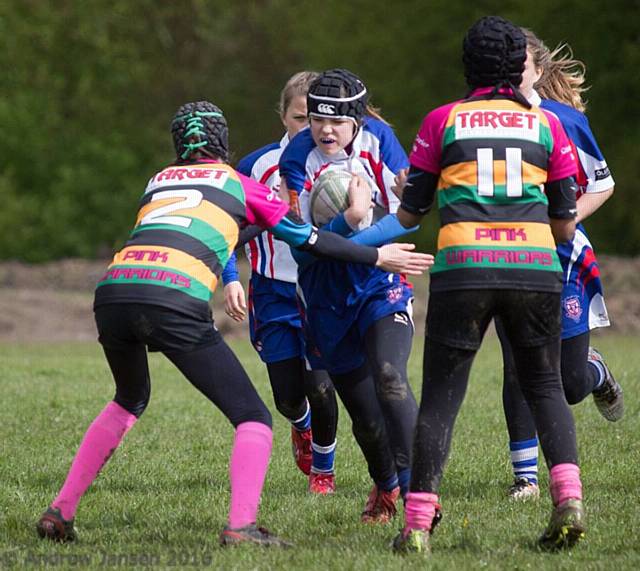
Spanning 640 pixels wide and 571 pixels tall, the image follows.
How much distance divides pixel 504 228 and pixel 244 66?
131 feet

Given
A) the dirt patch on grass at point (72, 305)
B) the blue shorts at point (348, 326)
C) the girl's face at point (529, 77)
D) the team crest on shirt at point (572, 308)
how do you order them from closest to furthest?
the blue shorts at point (348, 326) → the girl's face at point (529, 77) → the team crest on shirt at point (572, 308) → the dirt patch on grass at point (72, 305)

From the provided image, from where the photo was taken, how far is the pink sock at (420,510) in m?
5.50

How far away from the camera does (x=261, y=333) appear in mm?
7973

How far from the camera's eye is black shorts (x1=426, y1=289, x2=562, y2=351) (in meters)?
5.48

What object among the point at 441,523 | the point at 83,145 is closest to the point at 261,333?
the point at 441,523

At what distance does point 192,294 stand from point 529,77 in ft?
8.02

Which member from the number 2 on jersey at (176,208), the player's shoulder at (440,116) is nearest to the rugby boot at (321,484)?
the number 2 on jersey at (176,208)

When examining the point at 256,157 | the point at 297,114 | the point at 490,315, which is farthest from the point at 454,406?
the point at 256,157

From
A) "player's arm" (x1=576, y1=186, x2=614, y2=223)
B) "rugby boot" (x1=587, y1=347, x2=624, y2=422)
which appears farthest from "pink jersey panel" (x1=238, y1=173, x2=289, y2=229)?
"rugby boot" (x1=587, y1=347, x2=624, y2=422)

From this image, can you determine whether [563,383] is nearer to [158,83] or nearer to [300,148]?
[300,148]

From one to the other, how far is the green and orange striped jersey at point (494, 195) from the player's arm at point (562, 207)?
4.6 inches

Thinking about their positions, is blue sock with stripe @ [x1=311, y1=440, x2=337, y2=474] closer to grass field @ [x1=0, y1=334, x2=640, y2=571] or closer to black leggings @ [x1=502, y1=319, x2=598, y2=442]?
grass field @ [x1=0, y1=334, x2=640, y2=571]

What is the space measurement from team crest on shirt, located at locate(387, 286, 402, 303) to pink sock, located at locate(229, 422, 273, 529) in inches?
41.0

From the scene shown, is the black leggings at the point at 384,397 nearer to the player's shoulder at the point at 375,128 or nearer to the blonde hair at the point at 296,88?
the player's shoulder at the point at 375,128
